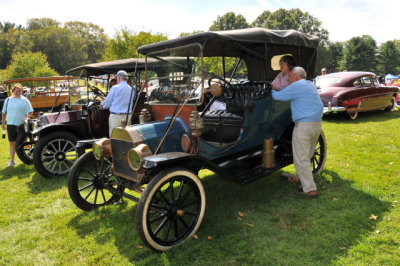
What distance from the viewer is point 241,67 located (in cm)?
513

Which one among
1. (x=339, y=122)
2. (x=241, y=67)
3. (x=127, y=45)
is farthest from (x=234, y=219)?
(x=127, y=45)

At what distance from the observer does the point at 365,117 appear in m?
9.85

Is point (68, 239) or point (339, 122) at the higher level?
point (339, 122)

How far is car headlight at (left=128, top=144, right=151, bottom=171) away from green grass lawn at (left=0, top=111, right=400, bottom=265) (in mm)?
859

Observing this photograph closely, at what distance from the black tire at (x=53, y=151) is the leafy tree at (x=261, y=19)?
58633 millimetres

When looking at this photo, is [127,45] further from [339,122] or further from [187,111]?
[187,111]

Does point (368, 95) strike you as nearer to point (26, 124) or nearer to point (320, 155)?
point (320, 155)

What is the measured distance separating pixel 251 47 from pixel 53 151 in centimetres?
441

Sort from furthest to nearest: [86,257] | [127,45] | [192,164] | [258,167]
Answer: [127,45], [258,167], [192,164], [86,257]

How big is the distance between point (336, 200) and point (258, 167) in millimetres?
1170

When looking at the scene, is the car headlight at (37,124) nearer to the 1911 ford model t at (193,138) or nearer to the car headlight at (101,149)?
the 1911 ford model t at (193,138)

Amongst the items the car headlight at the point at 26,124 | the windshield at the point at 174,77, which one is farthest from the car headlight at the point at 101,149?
the car headlight at the point at 26,124

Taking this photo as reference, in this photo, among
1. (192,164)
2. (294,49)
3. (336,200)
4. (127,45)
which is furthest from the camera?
(127,45)

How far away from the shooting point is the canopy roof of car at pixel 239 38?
324 centimetres
